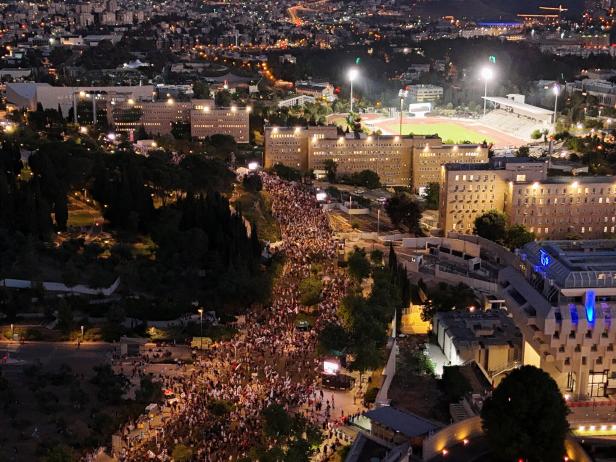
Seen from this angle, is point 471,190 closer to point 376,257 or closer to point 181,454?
point 376,257

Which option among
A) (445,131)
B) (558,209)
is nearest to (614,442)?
(558,209)

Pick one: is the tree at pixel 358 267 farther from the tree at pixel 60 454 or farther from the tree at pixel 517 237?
the tree at pixel 60 454

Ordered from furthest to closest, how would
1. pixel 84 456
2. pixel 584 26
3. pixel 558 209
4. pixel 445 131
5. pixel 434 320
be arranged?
pixel 584 26 < pixel 445 131 < pixel 558 209 < pixel 434 320 < pixel 84 456

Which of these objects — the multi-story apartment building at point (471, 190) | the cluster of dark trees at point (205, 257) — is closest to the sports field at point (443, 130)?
the multi-story apartment building at point (471, 190)

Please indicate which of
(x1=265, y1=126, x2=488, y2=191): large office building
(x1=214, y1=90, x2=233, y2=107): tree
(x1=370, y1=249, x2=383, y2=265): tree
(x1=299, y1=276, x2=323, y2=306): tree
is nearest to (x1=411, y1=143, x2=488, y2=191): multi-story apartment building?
(x1=265, y1=126, x2=488, y2=191): large office building

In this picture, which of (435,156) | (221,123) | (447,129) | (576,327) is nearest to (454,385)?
(576,327)

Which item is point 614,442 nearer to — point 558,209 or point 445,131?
point 558,209

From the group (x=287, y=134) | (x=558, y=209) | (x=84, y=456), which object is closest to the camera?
(x=84, y=456)
